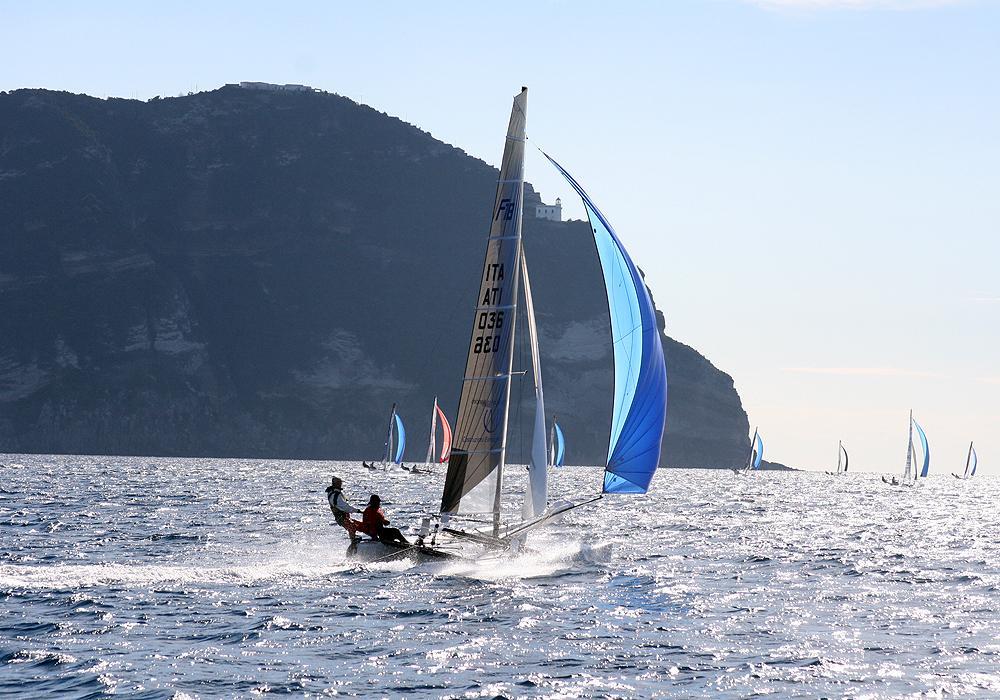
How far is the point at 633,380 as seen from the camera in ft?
80.1

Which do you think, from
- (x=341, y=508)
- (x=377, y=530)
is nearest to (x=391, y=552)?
(x=377, y=530)

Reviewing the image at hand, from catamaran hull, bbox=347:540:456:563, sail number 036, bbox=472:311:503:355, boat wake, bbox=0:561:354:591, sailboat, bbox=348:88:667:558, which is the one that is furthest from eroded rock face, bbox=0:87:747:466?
sail number 036, bbox=472:311:503:355

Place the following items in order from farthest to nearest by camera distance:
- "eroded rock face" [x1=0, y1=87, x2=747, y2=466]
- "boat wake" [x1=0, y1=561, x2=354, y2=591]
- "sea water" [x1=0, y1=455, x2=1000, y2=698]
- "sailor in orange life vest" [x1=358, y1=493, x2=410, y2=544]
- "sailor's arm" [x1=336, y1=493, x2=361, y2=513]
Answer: "eroded rock face" [x1=0, y1=87, x2=747, y2=466] → "sailor's arm" [x1=336, y1=493, x2=361, y2=513] → "sailor in orange life vest" [x1=358, y1=493, x2=410, y2=544] → "boat wake" [x1=0, y1=561, x2=354, y2=591] → "sea water" [x1=0, y1=455, x2=1000, y2=698]

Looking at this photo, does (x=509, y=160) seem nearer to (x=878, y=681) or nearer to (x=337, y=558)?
(x=337, y=558)

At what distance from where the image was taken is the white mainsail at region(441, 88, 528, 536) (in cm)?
2648

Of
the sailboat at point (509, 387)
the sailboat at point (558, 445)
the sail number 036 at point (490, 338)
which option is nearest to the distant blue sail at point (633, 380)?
the sailboat at point (509, 387)

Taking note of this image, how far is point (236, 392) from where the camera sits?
167 meters

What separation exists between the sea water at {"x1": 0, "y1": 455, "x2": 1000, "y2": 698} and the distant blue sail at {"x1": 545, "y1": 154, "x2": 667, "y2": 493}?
2637 millimetres

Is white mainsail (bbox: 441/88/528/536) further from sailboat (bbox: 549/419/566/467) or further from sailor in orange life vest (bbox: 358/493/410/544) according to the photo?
sailboat (bbox: 549/419/566/467)

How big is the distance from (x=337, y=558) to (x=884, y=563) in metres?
15.1

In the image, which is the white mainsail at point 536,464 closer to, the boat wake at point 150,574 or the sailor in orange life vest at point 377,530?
the sailor in orange life vest at point 377,530

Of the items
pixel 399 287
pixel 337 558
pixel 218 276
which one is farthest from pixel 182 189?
pixel 337 558

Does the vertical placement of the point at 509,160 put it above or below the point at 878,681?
above

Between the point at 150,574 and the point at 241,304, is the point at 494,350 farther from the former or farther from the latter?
the point at 241,304
